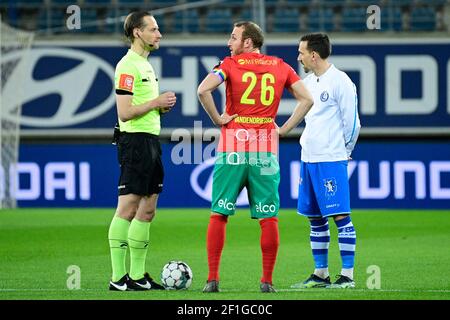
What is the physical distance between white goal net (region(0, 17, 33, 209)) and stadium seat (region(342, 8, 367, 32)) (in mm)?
6445

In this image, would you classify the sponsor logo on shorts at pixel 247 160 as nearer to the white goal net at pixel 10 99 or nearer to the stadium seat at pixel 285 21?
the white goal net at pixel 10 99

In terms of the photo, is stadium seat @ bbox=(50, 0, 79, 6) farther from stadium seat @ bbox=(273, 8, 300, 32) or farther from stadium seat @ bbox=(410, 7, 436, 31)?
stadium seat @ bbox=(410, 7, 436, 31)

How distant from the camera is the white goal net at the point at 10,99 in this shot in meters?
18.4

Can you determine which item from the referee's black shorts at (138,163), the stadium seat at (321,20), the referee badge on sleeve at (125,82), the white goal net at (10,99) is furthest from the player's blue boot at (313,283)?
the stadium seat at (321,20)

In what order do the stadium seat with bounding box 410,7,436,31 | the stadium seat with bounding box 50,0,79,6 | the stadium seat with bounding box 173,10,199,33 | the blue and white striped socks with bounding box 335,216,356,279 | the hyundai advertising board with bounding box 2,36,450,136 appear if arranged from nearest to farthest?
the blue and white striped socks with bounding box 335,216,356,279
the hyundai advertising board with bounding box 2,36,450,136
the stadium seat with bounding box 410,7,436,31
the stadium seat with bounding box 173,10,199,33
the stadium seat with bounding box 50,0,79,6

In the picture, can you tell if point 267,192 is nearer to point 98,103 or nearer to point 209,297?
point 209,297

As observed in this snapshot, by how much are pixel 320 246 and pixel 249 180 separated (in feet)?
3.59

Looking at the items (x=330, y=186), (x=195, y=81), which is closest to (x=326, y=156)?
(x=330, y=186)

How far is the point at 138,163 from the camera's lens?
7625mm

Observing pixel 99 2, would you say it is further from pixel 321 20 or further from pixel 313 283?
pixel 313 283

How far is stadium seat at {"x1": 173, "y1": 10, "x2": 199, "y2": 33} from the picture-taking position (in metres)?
21.4

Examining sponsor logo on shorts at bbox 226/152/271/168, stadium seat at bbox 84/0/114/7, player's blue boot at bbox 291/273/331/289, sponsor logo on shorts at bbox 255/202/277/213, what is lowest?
player's blue boot at bbox 291/273/331/289

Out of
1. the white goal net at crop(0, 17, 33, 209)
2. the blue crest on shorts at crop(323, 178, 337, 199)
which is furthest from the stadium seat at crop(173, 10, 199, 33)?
the blue crest on shorts at crop(323, 178, 337, 199)
